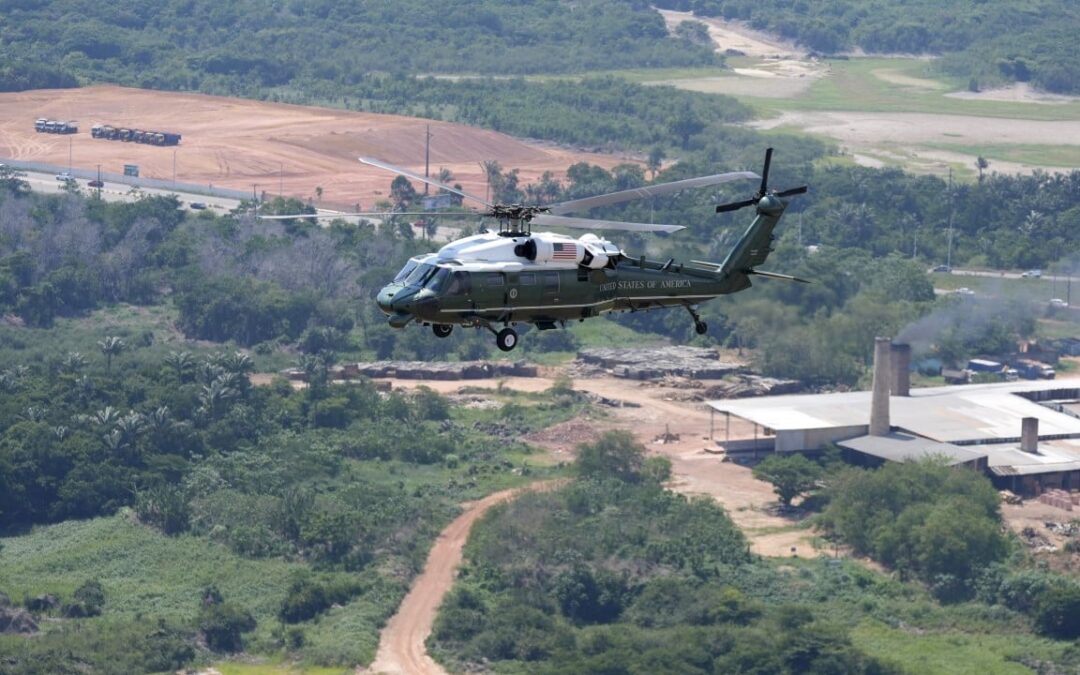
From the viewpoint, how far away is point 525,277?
207 ft

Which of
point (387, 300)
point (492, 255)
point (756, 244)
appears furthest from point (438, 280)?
point (756, 244)

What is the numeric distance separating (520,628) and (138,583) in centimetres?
1759

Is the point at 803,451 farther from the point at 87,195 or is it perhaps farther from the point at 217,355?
the point at 87,195

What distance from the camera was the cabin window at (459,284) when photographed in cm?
6219

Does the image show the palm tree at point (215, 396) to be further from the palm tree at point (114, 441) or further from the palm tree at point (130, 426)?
the palm tree at point (114, 441)

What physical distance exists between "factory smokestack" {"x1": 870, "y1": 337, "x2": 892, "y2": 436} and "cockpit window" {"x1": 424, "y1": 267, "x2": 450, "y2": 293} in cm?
→ 7527

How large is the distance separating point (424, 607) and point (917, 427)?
131 ft

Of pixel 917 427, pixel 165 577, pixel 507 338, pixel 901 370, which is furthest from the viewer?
pixel 901 370

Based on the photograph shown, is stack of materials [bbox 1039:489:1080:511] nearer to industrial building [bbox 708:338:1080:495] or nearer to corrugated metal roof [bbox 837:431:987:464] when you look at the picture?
industrial building [bbox 708:338:1080:495]

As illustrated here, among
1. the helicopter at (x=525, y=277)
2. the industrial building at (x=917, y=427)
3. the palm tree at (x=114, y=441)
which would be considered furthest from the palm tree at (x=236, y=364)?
the helicopter at (x=525, y=277)

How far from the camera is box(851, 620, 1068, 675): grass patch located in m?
103

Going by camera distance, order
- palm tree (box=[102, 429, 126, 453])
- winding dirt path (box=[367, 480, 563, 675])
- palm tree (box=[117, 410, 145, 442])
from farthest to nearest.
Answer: palm tree (box=[117, 410, 145, 442]) → palm tree (box=[102, 429, 126, 453]) → winding dirt path (box=[367, 480, 563, 675])

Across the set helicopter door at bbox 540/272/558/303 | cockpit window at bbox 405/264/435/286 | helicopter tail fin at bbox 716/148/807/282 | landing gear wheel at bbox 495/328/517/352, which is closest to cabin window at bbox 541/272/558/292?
helicopter door at bbox 540/272/558/303

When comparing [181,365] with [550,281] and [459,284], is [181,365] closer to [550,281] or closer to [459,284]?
[550,281]
